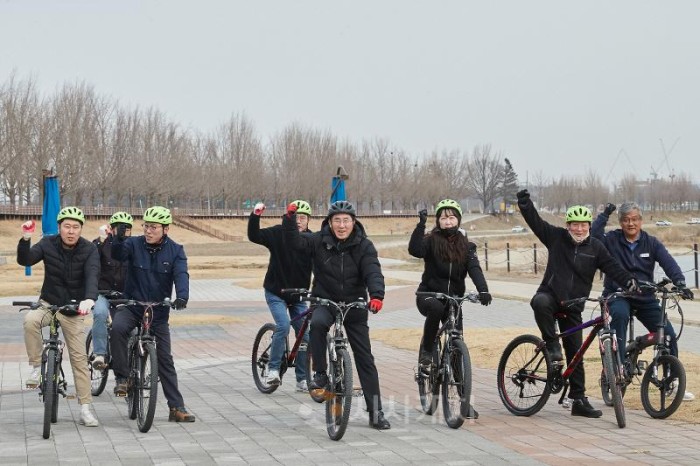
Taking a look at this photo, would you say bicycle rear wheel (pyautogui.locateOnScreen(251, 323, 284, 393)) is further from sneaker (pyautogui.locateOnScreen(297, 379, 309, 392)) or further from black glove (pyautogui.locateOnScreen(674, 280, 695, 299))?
black glove (pyautogui.locateOnScreen(674, 280, 695, 299))

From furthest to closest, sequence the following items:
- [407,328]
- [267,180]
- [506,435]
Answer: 1. [267,180]
2. [407,328]
3. [506,435]

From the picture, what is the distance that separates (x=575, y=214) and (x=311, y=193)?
106144mm

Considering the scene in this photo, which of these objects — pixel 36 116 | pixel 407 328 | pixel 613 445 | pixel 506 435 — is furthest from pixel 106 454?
pixel 36 116

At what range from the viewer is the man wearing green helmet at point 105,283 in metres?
9.54

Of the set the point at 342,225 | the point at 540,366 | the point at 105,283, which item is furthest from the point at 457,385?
the point at 105,283

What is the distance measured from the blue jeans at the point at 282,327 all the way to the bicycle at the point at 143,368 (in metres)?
1.55

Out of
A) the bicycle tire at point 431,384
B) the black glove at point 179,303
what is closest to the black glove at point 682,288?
the bicycle tire at point 431,384

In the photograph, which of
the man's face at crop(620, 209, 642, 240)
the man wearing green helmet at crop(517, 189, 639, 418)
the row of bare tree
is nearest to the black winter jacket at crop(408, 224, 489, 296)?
the man wearing green helmet at crop(517, 189, 639, 418)

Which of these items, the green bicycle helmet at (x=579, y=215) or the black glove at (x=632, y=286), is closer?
the black glove at (x=632, y=286)

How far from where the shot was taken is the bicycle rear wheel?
10109mm

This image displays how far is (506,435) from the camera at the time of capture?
25.2 feet

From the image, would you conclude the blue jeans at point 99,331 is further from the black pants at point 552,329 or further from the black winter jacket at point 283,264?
the black pants at point 552,329

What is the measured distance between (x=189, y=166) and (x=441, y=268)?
305ft

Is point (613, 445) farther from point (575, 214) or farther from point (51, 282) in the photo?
point (51, 282)
